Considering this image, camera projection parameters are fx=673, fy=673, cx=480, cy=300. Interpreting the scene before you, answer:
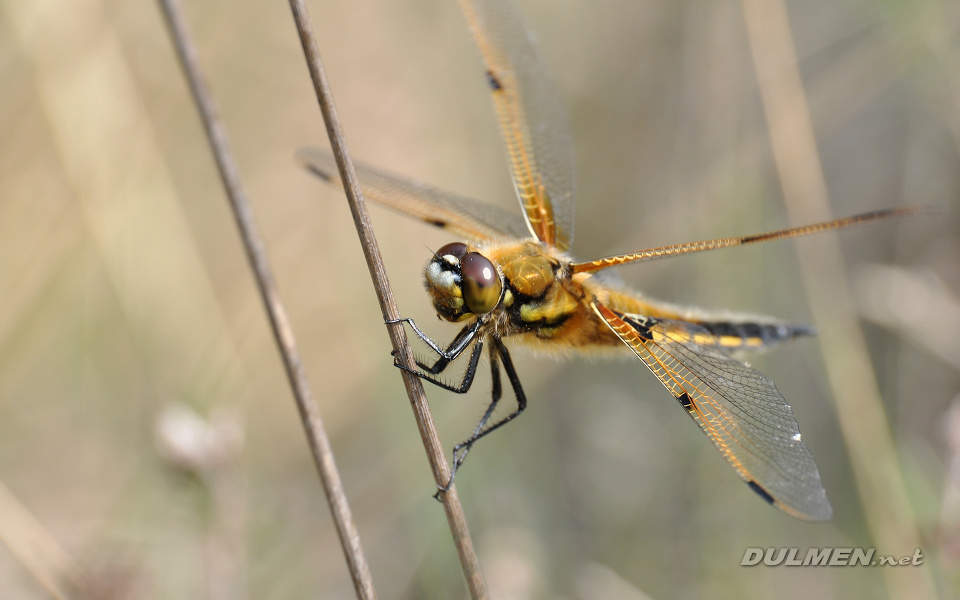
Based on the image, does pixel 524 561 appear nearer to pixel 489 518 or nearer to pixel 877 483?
pixel 489 518

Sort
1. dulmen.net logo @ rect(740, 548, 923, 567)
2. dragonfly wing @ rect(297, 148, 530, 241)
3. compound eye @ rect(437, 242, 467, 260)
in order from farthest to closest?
dulmen.net logo @ rect(740, 548, 923, 567), dragonfly wing @ rect(297, 148, 530, 241), compound eye @ rect(437, 242, 467, 260)

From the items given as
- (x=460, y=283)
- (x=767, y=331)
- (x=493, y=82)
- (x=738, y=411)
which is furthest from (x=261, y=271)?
(x=767, y=331)

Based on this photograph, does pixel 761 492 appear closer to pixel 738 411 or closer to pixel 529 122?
pixel 738 411

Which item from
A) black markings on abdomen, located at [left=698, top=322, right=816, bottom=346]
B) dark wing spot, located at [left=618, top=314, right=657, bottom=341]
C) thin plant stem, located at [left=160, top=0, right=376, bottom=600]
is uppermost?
black markings on abdomen, located at [left=698, top=322, right=816, bottom=346]

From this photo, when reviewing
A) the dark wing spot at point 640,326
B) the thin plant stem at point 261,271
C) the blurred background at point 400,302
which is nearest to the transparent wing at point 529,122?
Answer: the dark wing spot at point 640,326

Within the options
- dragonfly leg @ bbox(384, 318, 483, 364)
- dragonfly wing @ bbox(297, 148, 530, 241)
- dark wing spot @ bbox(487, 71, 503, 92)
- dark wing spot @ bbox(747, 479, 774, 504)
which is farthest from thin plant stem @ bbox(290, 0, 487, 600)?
dark wing spot @ bbox(487, 71, 503, 92)

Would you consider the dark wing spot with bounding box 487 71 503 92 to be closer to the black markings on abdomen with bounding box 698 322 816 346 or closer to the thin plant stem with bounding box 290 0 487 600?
the thin plant stem with bounding box 290 0 487 600
